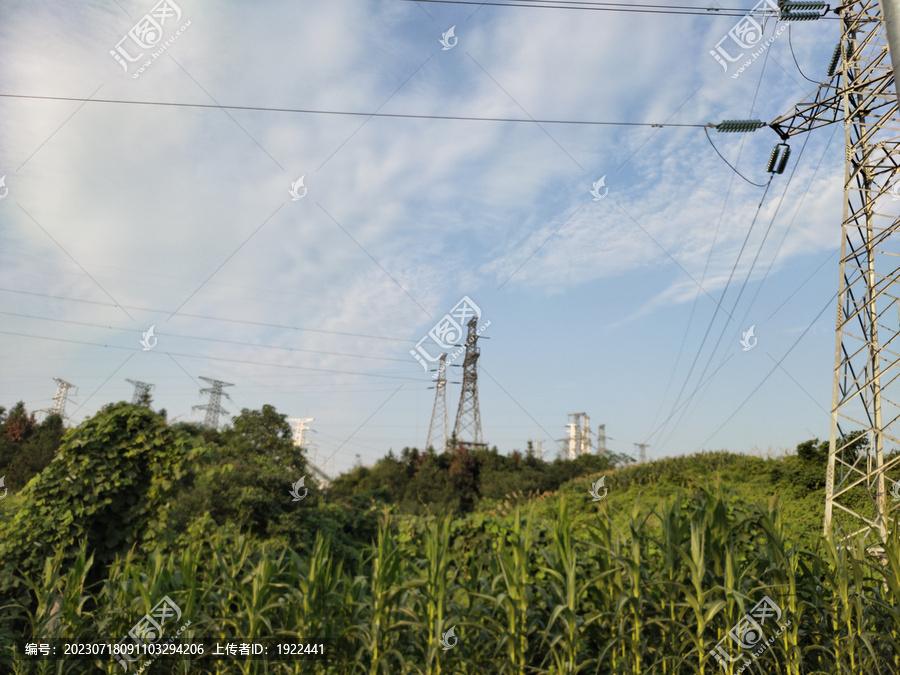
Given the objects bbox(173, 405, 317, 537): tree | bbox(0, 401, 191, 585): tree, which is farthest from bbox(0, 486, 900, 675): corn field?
bbox(173, 405, 317, 537): tree

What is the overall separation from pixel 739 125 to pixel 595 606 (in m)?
9.77

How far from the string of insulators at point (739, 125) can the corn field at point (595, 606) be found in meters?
8.89

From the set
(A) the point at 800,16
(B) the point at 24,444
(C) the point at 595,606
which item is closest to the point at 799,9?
(A) the point at 800,16

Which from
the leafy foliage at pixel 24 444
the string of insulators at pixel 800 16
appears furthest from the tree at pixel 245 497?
the leafy foliage at pixel 24 444

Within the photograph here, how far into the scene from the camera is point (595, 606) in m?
2.66

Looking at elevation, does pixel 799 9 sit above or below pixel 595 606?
above

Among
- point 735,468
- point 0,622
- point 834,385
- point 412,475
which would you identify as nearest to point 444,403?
point 412,475

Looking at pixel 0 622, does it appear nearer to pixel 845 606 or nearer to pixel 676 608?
pixel 676 608

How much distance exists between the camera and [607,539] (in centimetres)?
260

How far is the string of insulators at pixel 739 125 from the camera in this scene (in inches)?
384

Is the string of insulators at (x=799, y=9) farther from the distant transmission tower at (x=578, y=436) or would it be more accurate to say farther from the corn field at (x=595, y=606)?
the distant transmission tower at (x=578, y=436)

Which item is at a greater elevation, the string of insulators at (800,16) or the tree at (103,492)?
the string of insulators at (800,16)

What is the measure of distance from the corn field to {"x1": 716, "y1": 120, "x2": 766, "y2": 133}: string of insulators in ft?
29.2

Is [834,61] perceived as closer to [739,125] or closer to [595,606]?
[739,125]
